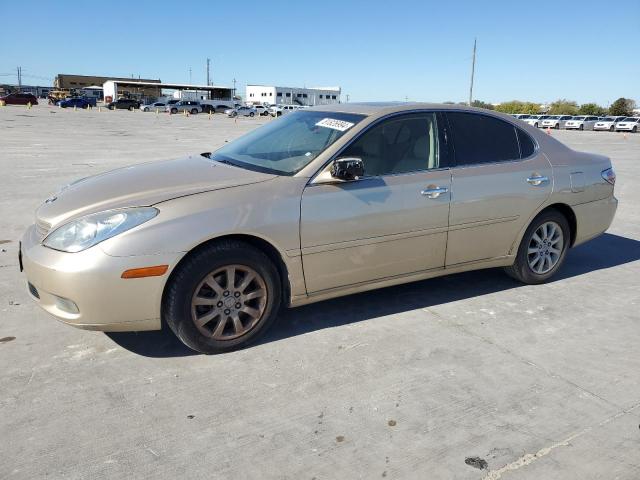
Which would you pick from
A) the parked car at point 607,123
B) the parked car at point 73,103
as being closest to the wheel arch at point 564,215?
the parked car at point 607,123

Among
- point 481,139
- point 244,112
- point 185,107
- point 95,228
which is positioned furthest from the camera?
point 185,107

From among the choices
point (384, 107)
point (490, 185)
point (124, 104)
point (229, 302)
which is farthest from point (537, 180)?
point (124, 104)

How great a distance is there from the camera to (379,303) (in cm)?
432

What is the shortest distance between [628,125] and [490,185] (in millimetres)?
46407

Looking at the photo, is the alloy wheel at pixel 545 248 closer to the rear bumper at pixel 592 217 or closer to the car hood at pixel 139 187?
the rear bumper at pixel 592 217

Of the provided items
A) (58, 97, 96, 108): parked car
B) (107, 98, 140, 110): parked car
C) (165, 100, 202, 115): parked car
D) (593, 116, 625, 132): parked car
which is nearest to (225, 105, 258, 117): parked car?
(165, 100, 202, 115): parked car

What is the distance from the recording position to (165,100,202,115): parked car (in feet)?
192

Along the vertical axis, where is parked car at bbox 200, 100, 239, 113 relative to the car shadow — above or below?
above

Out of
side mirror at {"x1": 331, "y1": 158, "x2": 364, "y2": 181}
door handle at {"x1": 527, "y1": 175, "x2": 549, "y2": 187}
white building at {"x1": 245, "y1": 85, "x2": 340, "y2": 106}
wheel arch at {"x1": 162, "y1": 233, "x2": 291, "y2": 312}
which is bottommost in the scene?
wheel arch at {"x1": 162, "y1": 233, "x2": 291, "y2": 312}

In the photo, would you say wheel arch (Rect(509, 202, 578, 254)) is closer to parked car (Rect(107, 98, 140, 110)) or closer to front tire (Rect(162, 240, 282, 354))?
front tire (Rect(162, 240, 282, 354))

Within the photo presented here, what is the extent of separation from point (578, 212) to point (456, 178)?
4.86 ft

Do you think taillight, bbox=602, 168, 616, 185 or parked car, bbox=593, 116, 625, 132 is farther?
parked car, bbox=593, 116, 625, 132

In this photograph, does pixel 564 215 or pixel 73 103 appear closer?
pixel 564 215

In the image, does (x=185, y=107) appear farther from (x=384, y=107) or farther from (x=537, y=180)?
(x=537, y=180)
